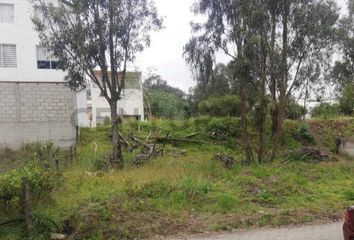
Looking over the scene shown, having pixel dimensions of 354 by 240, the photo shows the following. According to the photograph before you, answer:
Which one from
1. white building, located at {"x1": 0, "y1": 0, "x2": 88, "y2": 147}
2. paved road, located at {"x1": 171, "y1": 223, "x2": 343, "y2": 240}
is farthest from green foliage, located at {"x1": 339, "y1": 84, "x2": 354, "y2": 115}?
paved road, located at {"x1": 171, "y1": 223, "x2": 343, "y2": 240}

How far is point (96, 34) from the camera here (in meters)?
14.7

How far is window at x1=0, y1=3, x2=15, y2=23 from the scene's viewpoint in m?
27.2

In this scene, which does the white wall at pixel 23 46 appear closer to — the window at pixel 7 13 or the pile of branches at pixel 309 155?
the window at pixel 7 13

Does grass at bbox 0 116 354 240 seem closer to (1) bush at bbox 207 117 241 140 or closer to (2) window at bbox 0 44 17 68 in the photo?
(1) bush at bbox 207 117 241 140

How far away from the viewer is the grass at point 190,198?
8.68m

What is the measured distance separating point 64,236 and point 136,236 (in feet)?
4.72

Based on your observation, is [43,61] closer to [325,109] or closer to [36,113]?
[36,113]

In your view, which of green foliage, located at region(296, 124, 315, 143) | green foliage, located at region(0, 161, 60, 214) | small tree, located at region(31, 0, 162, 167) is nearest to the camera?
green foliage, located at region(0, 161, 60, 214)

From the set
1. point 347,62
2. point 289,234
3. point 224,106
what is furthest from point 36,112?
point 347,62

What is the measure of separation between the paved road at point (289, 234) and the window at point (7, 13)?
2398 cm

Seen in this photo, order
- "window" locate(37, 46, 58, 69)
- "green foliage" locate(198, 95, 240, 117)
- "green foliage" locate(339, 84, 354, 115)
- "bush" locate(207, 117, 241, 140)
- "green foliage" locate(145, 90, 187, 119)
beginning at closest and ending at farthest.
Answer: "bush" locate(207, 117, 241, 140) < "window" locate(37, 46, 58, 69) < "green foliage" locate(339, 84, 354, 115) < "green foliage" locate(198, 95, 240, 117) < "green foliage" locate(145, 90, 187, 119)

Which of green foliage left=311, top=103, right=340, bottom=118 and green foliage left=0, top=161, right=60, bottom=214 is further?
green foliage left=311, top=103, right=340, bottom=118

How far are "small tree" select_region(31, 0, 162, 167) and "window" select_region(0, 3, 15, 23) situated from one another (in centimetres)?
1354

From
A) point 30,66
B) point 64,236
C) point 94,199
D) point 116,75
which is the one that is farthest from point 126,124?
point 64,236
